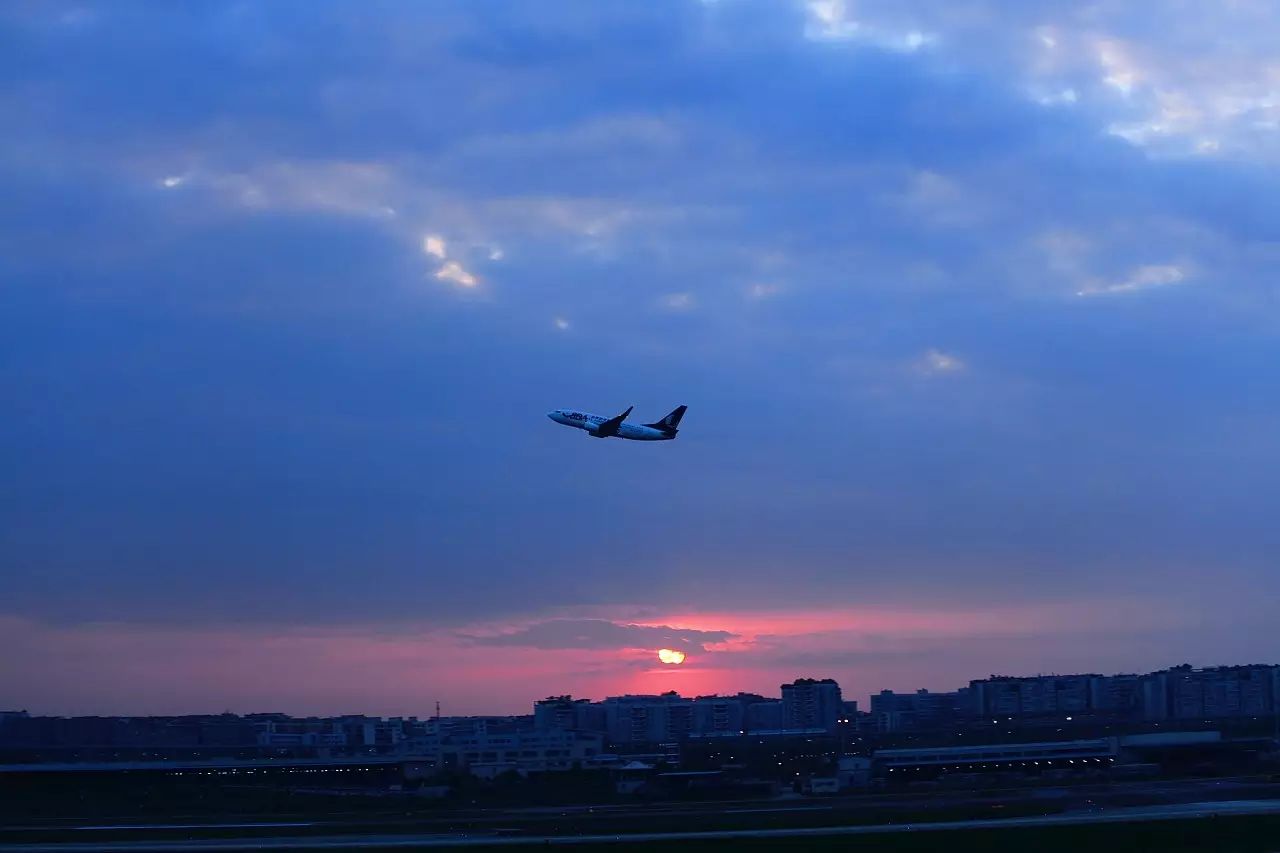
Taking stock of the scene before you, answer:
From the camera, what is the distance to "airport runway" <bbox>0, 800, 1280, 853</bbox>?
61.9 metres

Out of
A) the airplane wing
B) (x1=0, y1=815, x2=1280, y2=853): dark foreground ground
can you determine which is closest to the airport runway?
(x1=0, y1=815, x2=1280, y2=853): dark foreground ground

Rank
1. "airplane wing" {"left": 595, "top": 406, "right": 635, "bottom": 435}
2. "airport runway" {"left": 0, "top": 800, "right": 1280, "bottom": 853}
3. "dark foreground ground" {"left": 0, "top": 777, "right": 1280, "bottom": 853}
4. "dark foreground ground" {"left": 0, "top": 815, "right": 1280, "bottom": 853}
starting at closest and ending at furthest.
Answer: "dark foreground ground" {"left": 0, "top": 815, "right": 1280, "bottom": 853}
"dark foreground ground" {"left": 0, "top": 777, "right": 1280, "bottom": 853}
"airport runway" {"left": 0, "top": 800, "right": 1280, "bottom": 853}
"airplane wing" {"left": 595, "top": 406, "right": 635, "bottom": 435}

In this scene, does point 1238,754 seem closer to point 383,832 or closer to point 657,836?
point 657,836

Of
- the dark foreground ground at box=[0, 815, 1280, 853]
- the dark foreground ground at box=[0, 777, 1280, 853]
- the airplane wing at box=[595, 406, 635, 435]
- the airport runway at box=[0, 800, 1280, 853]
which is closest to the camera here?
the dark foreground ground at box=[0, 815, 1280, 853]

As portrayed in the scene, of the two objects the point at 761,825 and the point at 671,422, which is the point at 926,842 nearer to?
the point at 761,825

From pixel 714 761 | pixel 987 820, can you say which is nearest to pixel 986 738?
pixel 714 761

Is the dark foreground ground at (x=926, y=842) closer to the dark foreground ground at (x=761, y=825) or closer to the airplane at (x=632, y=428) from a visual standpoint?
the dark foreground ground at (x=761, y=825)

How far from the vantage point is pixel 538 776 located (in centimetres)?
12256

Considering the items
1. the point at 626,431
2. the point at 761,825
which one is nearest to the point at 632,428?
the point at 626,431

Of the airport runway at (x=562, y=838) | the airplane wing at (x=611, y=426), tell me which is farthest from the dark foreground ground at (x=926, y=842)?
the airplane wing at (x=611, y=426)

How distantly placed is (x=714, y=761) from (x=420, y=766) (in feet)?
122

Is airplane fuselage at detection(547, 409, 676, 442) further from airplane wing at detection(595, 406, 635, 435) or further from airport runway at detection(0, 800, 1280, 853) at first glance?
airport runway at detection(0, 800, 1280, 853)

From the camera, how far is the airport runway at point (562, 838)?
61.9m

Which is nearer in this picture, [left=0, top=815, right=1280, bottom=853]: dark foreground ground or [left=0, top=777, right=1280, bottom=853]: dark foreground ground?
[left=0, top=815, right=1280, bottom=853]: dark foreground ground
